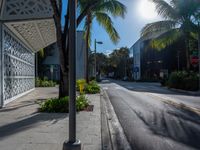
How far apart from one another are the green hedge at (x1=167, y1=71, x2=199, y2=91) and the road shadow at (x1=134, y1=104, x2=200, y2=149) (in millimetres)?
18588

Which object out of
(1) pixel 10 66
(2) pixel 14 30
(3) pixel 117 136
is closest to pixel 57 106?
(3) pixel 117 136

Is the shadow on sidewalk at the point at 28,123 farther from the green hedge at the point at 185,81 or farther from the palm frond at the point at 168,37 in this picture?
the green hedge at the point at 185,81

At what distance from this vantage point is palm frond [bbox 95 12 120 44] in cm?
2647

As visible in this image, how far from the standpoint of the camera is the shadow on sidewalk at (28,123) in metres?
9.04

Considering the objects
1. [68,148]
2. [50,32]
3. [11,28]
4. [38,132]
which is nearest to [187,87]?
[50,32]

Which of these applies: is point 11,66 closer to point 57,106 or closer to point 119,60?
point 57,106

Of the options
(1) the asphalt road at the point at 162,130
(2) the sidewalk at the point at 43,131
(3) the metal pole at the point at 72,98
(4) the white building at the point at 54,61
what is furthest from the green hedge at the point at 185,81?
(3) the metal pole at the point at 72,98

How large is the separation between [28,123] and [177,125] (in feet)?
15.9

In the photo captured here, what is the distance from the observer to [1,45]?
585 inches

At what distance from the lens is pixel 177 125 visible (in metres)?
11.2

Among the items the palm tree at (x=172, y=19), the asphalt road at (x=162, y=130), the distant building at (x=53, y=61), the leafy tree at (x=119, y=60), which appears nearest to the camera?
the asphalt road at (x=162, y=130)

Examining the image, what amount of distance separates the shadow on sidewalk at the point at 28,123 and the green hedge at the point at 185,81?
73.9 feet

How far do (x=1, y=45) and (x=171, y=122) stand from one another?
26.4 ft

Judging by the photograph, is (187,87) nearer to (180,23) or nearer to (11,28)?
(180,23)
